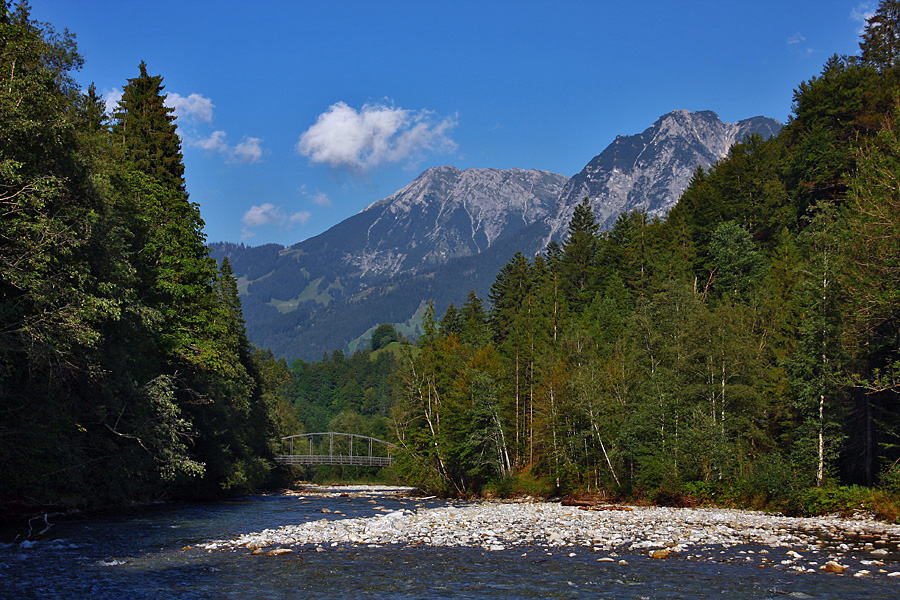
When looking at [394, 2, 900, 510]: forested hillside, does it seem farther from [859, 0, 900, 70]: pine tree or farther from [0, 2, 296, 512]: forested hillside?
[0, 2, 296, 512]: forested hillside

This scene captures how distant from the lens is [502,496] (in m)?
52.8

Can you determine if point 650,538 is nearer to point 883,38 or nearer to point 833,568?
point 833,568

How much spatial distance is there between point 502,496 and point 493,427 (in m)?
5.58

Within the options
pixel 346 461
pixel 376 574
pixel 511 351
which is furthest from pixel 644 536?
pixel 346 461

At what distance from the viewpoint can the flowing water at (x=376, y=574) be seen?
1453 centimetres

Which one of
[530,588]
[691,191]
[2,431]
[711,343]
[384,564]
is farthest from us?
[691,191]

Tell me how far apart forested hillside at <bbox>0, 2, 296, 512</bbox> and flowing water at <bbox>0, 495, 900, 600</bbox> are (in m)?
4.22

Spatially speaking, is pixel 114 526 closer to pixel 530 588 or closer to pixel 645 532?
pixel 530 588

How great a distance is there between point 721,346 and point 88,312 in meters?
33.3

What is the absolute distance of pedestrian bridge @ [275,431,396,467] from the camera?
121 meters

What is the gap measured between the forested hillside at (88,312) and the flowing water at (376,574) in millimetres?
4224

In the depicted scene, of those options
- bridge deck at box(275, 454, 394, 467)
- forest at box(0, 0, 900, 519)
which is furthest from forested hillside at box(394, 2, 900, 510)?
bridge deck at box(275, 454, 394, 467)

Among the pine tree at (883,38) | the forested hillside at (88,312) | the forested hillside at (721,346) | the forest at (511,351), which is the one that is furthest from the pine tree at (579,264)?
the forested hillside at (88,312)

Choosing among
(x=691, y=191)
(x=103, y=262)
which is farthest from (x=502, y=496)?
(x=691, y=191)
